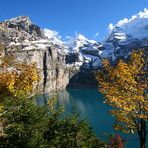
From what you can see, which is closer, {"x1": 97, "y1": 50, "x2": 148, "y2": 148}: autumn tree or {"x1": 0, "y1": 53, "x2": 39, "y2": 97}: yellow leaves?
{"x1": 97, "y1": 50, "x2": 148, "y2": 148}: autumn tree

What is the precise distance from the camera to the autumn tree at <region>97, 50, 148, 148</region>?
28.6 meters

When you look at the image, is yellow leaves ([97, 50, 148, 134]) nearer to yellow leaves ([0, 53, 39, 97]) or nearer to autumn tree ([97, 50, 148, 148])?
autumn tree ([97, 50, 148, 148])

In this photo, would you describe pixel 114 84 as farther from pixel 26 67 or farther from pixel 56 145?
pixel 26 67

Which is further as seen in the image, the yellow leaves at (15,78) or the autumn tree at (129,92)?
the yellow leaves at (15,78)

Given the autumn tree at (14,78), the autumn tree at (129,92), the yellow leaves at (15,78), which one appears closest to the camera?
the autumn tree at (129,92)

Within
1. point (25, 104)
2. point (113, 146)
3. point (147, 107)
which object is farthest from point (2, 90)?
point (147, 107)

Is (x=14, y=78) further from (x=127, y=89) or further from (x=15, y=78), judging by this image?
(x=127, y=89)

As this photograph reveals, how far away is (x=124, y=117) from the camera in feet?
95.8

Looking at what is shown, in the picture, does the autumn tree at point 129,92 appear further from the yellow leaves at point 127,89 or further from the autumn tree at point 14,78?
the autumn tree at point 14,78

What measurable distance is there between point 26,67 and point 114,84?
17446mm

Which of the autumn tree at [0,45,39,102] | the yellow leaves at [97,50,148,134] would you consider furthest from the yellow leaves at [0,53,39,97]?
the yellow leaves at [97,50,148,134]

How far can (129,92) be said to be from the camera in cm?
2920

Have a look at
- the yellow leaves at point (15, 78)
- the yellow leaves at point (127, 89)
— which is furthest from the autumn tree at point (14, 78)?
the yellow leaves at point (127, 89)

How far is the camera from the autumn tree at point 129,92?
1127 inches
